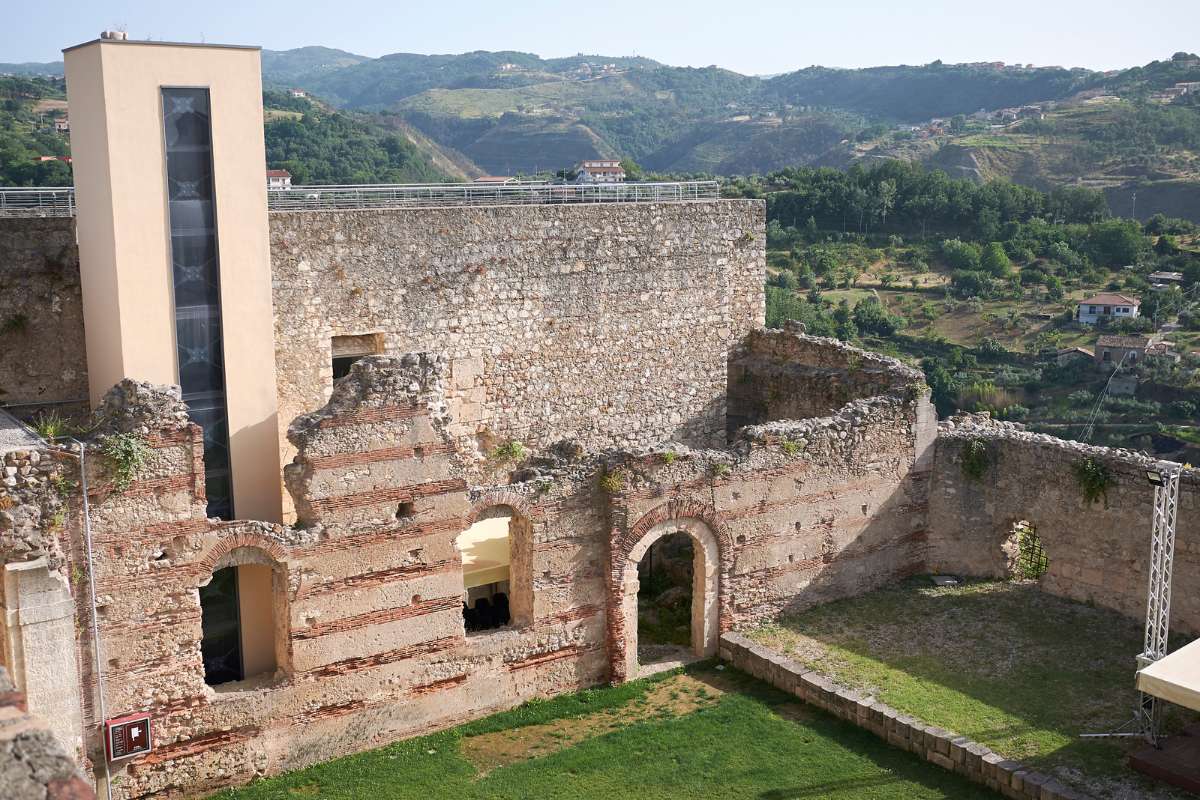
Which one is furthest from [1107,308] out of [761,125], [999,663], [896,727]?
[761,125]

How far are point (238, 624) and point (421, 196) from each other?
644cm

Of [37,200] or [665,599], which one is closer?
[37,200]

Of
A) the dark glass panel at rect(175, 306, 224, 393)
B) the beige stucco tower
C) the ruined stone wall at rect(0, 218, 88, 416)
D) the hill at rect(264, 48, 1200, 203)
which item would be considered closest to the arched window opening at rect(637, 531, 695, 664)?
the beige stucco tower

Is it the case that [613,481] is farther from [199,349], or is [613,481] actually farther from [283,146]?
[283,146]

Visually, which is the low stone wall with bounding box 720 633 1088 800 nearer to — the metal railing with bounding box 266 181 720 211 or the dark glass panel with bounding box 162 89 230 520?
the dark glass panel with bounding box 162 89 230 520

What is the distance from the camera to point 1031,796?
11.8 m

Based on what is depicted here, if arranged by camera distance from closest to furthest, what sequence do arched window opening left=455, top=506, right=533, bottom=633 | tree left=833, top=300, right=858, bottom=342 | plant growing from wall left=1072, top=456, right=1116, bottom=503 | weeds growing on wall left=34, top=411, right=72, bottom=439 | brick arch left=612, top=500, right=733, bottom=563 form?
weeds growing on wall left=34, top=411, right=72, bottom=439 < arched window opening left=455, top=506, right=533, bottom=633 < brick arch left=612, top=500, right=733, bottom=563 < plant growing from wall left=1072, top=456, right=1116, bottom=503 < tree left=833, top=300, right=858, bottom=342

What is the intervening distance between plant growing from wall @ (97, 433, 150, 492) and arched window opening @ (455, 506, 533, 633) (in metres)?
3.55

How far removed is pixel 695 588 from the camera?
15094 mm

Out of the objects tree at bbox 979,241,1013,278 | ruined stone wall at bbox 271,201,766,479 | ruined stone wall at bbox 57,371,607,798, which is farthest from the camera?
tree at bbox 979,241,1013,278

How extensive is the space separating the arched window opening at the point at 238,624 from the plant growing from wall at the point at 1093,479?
10.0 m

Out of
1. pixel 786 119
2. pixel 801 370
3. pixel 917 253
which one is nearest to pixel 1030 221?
pixel 917 253

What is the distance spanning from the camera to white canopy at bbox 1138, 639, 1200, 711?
447 inches

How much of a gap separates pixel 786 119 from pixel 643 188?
110263 mm
